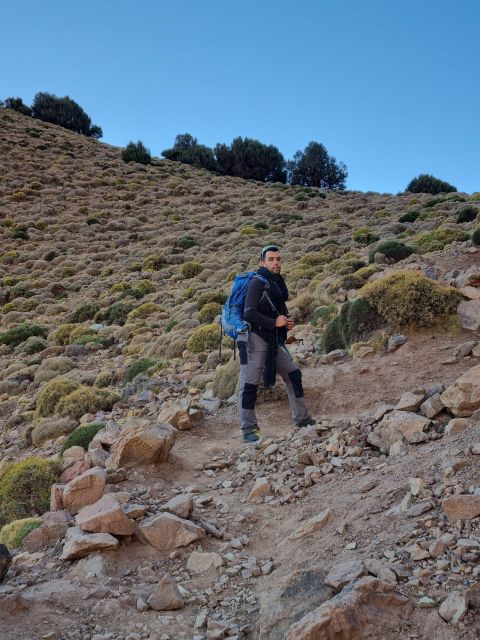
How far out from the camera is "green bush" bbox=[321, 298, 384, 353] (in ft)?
30.1

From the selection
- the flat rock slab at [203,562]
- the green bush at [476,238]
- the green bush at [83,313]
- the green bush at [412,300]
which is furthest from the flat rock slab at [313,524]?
the green bush at [83,313]

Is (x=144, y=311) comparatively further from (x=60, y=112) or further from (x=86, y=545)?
(x=60, y=112)

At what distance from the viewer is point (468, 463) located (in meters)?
4.06

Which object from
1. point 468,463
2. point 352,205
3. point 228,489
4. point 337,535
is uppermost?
point 352,205

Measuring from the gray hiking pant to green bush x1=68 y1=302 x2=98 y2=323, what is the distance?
47.4 feet

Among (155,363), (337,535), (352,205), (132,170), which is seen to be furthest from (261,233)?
(337,535)

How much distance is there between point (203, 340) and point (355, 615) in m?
9.89

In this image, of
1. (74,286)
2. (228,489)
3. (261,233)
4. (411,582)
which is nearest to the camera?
(411,582)

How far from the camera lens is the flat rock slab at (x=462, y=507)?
342 centimetres

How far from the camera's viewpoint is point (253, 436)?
6.68 m

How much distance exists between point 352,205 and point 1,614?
112 ft

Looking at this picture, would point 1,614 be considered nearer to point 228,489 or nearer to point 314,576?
point 314,576

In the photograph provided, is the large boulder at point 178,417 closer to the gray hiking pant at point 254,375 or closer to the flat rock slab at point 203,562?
the gray hiking pant at point 254,375

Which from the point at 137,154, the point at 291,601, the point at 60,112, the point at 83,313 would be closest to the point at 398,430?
the point at 291,601
